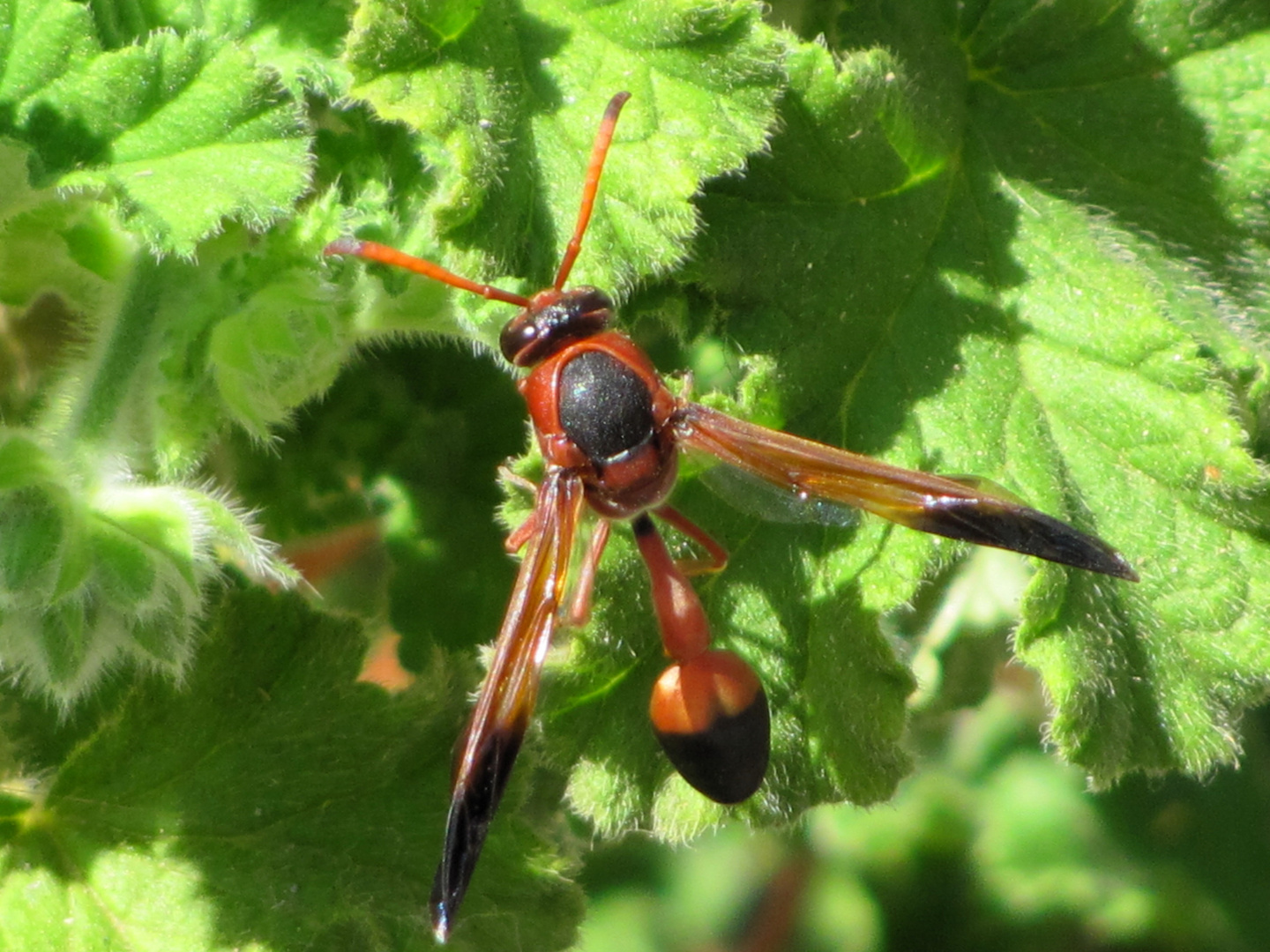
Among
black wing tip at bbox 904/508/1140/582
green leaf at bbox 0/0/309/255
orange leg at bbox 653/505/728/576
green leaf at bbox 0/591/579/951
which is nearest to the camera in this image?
black wing tip at bbox 904/508/1140/582

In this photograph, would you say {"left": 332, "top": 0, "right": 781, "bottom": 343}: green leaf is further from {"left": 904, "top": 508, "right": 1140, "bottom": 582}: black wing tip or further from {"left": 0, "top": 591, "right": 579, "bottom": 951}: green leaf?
{"left": 0, "top": 591, "right": 579, "bottom": 951}: green leaf

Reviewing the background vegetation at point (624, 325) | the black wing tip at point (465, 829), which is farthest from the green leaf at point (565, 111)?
the black wing tip at point (465, 829)

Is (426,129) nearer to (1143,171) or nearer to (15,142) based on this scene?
(15,142)

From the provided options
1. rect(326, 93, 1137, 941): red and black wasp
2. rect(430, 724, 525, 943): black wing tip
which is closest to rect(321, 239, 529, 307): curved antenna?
rect(326, 93, 1137, 941): red and black wasp

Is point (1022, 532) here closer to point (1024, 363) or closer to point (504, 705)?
point (1024, 363)

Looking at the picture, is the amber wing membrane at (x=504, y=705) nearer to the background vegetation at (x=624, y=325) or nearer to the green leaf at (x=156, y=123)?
the background vegetation at (x=624, y=325)

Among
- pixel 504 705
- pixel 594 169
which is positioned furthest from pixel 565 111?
pixel 504 705

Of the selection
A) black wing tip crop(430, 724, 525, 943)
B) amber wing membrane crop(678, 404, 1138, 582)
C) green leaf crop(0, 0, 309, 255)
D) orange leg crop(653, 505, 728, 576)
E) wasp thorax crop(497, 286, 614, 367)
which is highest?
green leaf crop(0, 0, 309, 255)

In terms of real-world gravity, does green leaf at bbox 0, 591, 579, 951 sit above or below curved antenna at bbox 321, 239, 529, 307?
below
